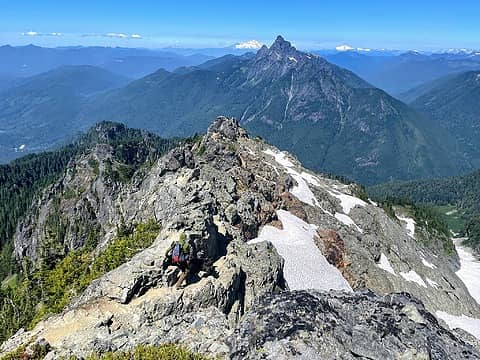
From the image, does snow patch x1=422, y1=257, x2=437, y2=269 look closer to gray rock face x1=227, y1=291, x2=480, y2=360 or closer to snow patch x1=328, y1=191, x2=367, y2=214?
snow patch x1=328, y1=191, x2=367, y2=214

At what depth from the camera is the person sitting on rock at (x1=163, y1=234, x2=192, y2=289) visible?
3972cm

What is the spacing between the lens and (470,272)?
5851 inches

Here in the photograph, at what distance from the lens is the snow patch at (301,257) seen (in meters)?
63.2

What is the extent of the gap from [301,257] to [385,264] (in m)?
25.2

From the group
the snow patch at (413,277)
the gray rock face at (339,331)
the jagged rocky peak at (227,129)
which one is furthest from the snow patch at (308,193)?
the gray rock face at (339,331)

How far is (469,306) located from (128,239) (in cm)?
7386

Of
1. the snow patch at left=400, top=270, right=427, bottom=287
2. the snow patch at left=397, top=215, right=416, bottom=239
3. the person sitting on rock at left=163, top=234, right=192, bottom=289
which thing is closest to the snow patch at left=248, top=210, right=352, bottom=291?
the snow patch at left=400, top=270, right=427, bottom=287

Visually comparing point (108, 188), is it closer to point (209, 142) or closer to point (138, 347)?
point (209, 142)

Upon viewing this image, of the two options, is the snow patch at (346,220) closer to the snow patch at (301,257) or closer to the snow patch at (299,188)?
the snow patch at (299,188)

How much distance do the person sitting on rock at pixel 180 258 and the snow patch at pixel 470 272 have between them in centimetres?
9993

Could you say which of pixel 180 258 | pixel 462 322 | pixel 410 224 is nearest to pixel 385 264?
pixel 462 322

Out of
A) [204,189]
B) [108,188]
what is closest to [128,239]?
[204,189]

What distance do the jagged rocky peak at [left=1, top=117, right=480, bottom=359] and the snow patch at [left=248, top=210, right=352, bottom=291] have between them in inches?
8.9

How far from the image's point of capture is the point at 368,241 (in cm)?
8981
